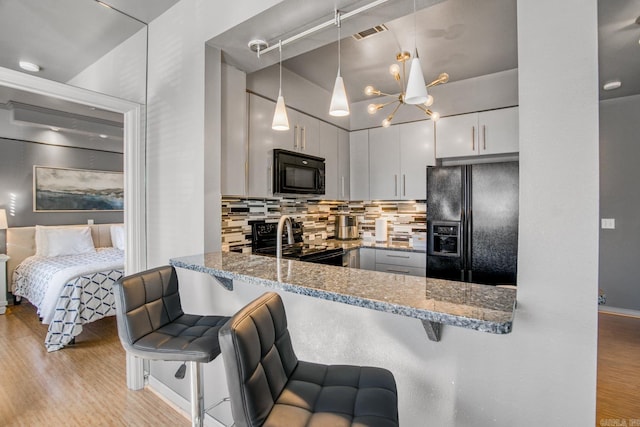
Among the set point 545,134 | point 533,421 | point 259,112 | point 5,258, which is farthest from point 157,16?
point 533,421

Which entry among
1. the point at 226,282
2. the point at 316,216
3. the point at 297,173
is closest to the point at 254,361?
the point at 226,282

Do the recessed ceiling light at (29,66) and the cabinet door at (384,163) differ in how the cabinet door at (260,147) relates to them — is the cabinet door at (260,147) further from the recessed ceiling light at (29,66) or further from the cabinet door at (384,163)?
the cabinet door at (384,163)

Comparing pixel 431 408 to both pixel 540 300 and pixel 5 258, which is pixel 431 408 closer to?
pixel 540 300

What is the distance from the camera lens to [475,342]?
1087mm

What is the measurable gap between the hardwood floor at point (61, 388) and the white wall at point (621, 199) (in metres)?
4.92

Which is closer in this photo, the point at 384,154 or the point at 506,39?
the point at 506,39

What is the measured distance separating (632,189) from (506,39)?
284 centimetres

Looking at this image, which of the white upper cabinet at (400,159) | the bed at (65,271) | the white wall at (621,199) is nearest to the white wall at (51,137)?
the bed at (65,271)

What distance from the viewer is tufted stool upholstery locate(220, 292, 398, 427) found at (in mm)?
827

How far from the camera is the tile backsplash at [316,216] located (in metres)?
2.80

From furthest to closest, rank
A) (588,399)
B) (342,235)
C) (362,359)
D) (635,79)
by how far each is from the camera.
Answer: (342,235)
(635,79)
(362,359)
(588,399)

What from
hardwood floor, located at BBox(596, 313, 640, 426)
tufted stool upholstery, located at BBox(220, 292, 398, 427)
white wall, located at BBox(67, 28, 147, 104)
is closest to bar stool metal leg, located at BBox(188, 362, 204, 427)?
tufted stool upholstery, located at BBox(220, 292, 398, 427)

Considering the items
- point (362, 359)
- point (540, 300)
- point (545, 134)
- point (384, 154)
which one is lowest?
point (362, 359)

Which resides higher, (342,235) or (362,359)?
(342,235)
